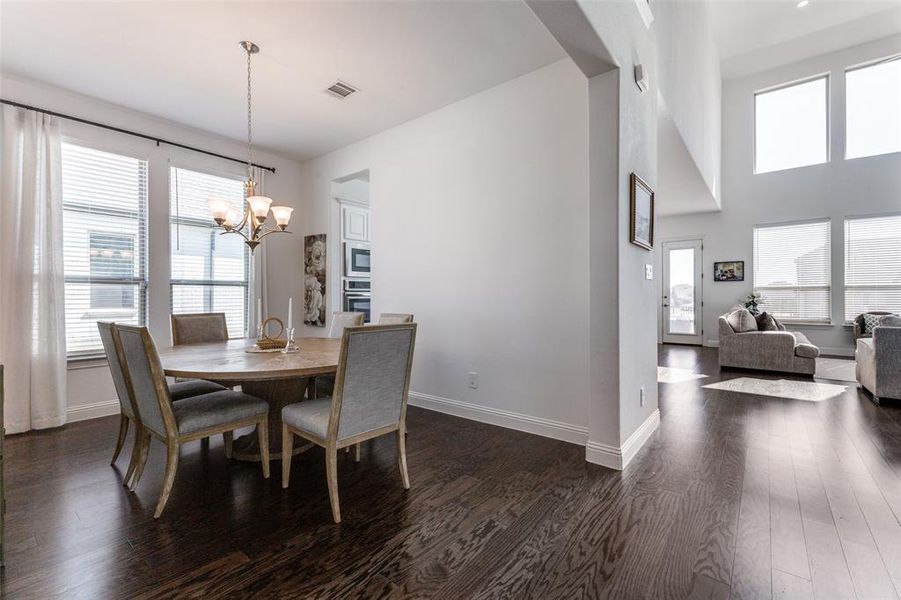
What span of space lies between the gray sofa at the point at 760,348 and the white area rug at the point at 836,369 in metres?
0.18

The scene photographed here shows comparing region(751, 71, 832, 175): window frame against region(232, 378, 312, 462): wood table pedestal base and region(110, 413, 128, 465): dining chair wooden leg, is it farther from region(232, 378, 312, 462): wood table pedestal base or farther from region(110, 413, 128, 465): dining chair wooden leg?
region(110, 413, 128, 465): dining chair wooden leg

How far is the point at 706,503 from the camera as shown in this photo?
→ 2016 mm

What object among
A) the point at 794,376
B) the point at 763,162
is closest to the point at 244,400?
the point at 794,376

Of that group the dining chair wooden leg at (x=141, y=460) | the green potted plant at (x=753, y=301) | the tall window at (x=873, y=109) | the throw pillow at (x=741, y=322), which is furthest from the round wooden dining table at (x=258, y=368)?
the tall window at (x=873, y=109)

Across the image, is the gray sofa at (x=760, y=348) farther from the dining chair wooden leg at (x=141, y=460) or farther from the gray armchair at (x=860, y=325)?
the dining chair wooden leg at (x=141, y=460)

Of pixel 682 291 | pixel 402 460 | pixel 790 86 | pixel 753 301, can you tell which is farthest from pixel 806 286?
pixel 402 460

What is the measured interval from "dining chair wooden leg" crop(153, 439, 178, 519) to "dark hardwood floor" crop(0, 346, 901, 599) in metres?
0.06

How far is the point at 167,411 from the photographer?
1.94 m

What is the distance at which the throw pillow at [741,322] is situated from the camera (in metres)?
5.71

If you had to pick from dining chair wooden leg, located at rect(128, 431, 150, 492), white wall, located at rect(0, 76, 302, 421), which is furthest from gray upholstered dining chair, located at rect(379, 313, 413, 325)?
white wall, located at rect(0, 76, 302, 421)

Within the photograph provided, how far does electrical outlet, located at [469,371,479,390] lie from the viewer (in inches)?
136

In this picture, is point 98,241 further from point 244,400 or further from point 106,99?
point 244,400

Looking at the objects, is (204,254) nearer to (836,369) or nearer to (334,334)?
(334,334)

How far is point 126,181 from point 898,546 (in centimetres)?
589
